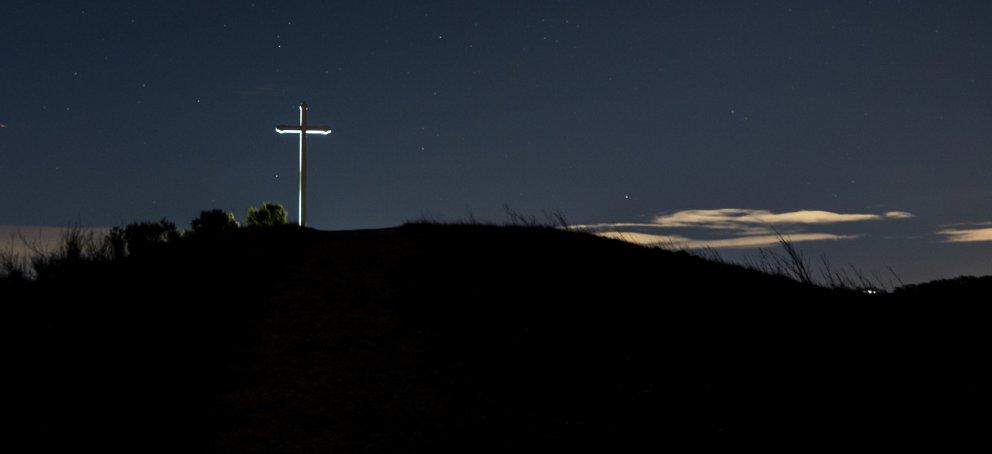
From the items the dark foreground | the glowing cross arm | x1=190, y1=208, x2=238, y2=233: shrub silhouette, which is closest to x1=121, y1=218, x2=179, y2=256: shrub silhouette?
x1=190, y1=208, x2=238, y2=233: shrub silhouette

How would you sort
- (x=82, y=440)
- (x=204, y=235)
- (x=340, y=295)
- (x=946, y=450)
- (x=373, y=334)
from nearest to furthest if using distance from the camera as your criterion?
(x=946, y=450), (x=82, y=440), (x=373, y=334), (x=340, y=295), (x=204, y=235)

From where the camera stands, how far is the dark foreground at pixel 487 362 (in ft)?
23.3

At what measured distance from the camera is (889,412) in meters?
7.12

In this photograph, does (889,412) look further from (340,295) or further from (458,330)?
(340,295)

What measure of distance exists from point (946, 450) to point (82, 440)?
7147 millimetres

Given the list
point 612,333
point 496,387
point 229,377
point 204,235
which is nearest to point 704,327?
point 612,333

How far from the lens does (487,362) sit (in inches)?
378

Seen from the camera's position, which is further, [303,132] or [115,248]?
[303,132]

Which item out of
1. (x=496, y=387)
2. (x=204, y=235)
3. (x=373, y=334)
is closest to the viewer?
(x=496, y=387)

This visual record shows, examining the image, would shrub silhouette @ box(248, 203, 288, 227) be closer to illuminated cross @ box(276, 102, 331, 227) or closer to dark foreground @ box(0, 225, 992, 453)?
illuminated cross @ box(276, 102, 331, 227)

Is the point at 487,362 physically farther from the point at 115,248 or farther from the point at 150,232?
the point at 150,232

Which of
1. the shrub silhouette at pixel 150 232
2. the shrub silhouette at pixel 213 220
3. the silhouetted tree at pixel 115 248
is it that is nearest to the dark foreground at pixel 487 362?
the silhouetted tree at pixel 115 248

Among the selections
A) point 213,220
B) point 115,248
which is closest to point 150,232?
point 213,220

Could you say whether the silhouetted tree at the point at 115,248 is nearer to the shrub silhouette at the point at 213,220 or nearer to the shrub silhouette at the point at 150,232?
the shrub silhouette at the point at 150,232
